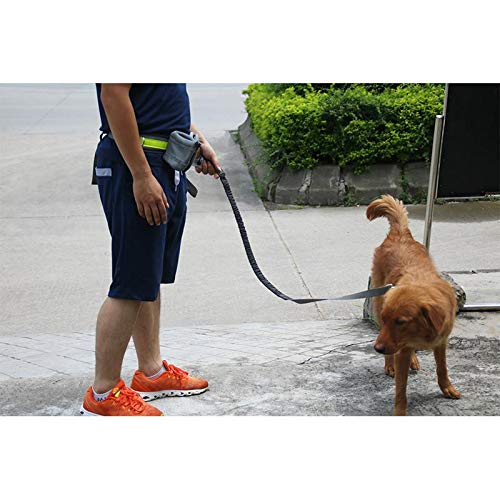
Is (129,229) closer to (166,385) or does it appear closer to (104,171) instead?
(104,171)

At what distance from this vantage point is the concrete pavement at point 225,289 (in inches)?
170

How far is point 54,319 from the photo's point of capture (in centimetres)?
578

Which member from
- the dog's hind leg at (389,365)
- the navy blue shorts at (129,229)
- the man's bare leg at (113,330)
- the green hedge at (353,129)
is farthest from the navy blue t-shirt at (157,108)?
the green hedge at (353,129)

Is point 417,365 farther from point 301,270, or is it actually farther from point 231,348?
point 301,270

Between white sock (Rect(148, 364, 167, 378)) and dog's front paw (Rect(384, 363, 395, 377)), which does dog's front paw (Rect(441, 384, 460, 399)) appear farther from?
white sock (Rect(148, 364, 167, 378))

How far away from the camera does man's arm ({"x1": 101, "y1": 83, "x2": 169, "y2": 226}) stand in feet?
11.0

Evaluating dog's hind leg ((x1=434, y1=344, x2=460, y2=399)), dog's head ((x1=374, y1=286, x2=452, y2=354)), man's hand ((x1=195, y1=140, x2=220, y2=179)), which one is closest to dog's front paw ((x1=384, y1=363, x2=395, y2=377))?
dog's hind leg ((x1=434, y1=344, x2=460, y2=399))

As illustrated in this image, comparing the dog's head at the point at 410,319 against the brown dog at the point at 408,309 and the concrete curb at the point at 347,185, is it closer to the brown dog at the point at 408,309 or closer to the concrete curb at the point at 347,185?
the brown dog at the point at 408,309

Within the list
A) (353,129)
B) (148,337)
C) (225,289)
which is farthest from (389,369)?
(353,129)

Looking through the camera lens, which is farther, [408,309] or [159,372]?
[159,372]

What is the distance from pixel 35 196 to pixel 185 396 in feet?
17.8

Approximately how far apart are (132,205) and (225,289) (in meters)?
2.83

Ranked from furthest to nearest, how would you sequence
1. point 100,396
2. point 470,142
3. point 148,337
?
point 470,142 → point 148,337 → point 100,396

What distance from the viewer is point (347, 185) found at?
27.6ft
